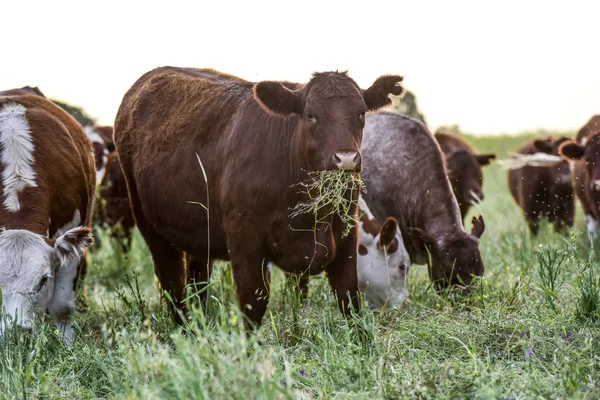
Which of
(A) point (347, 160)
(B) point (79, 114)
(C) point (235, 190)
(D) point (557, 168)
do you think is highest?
(A) point (347, 160)

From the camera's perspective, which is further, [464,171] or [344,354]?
[464,171]

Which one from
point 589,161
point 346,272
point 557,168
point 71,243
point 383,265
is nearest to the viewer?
point 346,272

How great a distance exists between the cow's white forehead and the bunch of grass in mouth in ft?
5.78

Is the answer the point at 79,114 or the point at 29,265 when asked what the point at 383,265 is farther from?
the point at 79,114

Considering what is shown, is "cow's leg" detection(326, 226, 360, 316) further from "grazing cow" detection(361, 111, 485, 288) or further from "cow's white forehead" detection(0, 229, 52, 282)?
"cow's white forehead" detection(0, 229, 52, 282)

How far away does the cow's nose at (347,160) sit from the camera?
15.7ft

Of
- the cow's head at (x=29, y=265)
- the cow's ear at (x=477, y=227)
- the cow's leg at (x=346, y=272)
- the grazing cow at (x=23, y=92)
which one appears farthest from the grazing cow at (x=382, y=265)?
the grazing cow at (x=23, y=92)

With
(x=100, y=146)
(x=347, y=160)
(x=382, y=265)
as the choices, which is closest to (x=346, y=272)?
(x=347, y=160)

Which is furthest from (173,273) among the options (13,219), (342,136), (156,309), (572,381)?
(572,381)

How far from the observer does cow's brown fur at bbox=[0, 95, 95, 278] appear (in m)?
5.75

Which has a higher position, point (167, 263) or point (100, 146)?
point (100, 146)

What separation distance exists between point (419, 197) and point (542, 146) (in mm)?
3991

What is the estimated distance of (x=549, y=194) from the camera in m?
11.7

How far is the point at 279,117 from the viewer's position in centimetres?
564
